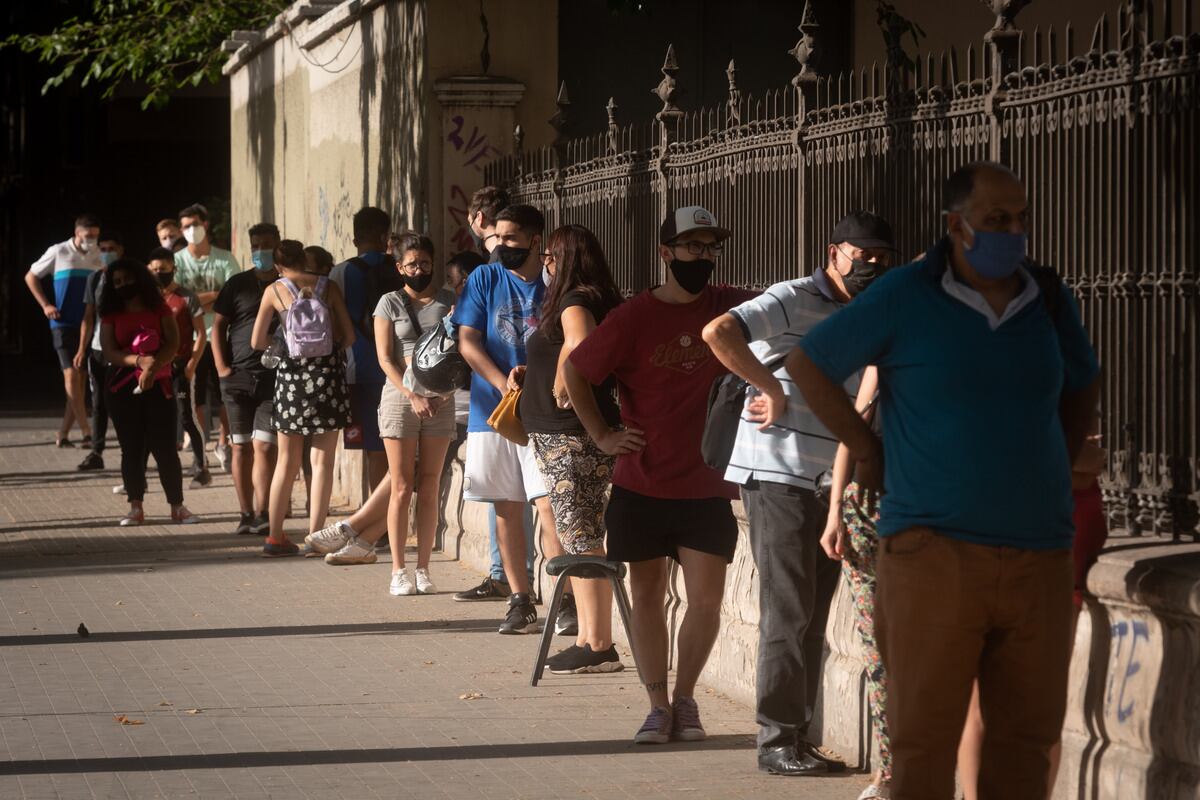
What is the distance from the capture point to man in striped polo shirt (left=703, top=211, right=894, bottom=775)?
6.69 meters

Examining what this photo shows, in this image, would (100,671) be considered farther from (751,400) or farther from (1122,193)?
(1122,193)

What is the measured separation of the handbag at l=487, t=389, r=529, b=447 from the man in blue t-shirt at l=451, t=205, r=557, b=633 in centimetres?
38

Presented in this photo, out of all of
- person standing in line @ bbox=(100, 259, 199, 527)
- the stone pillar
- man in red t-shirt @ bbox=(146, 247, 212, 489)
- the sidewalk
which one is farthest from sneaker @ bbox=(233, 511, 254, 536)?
the stone pillar

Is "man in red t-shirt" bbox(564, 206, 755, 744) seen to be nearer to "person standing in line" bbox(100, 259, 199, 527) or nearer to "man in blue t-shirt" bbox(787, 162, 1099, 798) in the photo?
"man in blue t-shirt" bbox(787, 162, 1099, 798)

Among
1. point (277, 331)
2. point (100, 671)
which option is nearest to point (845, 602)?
point (100, 671)

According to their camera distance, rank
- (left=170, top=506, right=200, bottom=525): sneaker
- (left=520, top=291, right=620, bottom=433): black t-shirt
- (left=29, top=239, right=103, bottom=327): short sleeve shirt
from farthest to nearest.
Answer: (left=29, top=239, right=103, bottom=327): short sleeve shirt → (left=170, top=506, right=200, bottom=525): sneaker → (left=520, top=291, right=620, bottom=433): black t-shirt

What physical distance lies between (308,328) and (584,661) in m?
3.90

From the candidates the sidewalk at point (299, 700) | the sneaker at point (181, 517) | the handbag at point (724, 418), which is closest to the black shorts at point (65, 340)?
the sneaker at point (181, 517)

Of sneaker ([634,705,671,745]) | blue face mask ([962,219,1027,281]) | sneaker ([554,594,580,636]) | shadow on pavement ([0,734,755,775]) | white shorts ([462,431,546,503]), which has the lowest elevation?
shadow on pavement ([0,734,755,775])

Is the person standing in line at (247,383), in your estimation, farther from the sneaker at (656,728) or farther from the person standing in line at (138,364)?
the sneaker at (656,728)

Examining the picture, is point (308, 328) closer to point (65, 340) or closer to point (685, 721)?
point (685, 721)

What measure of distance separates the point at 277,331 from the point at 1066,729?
718 centimetres

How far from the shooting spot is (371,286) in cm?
1253

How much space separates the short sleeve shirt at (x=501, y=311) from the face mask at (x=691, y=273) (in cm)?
209
